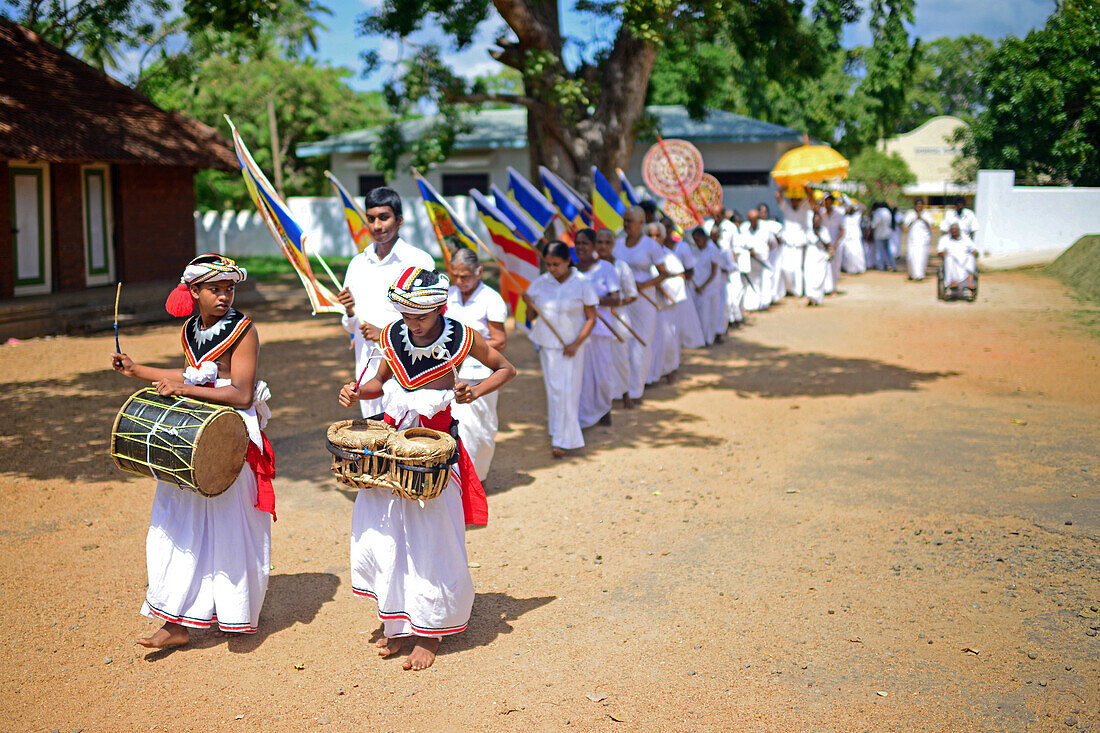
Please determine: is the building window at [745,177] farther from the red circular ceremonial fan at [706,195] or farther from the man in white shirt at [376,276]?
the man in white shirt at [376,276]

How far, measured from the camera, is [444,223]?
8.24 meters

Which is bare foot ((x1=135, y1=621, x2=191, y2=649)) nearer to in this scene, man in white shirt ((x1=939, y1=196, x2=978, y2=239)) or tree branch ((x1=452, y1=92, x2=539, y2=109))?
tree branch ((x1=452, y1=92, x2=539, y2=109))

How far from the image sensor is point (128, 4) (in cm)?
2009

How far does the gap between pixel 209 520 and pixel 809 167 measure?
1362 centimetres

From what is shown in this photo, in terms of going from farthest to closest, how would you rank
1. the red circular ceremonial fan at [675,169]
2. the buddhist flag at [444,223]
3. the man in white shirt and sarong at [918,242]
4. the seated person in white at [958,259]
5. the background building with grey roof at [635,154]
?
the background building with grey roof at [635,154]
the man in white shirt and sarong at [918,242]
the seated person in white at [958,259]
the red circular ceremonial fan at [675,169]
the buddhist flag at [444,223]

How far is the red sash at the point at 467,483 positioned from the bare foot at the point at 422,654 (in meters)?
0.57

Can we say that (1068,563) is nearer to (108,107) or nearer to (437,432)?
(437,432)

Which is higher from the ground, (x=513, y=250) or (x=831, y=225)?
(x=831, y=225)

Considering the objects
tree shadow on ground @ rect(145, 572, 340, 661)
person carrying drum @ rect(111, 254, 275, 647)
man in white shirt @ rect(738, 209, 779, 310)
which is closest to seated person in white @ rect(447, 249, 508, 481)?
tree shadow on ground @ rect(145, 572, 340, 661)

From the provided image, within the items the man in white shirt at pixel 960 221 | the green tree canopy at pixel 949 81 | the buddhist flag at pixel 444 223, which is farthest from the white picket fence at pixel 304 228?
the green tree canopy at pixel 949 81

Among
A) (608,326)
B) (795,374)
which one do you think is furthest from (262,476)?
(795,374)

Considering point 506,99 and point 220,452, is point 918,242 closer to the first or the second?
point 506,99

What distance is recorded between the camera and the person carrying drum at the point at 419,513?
430 cm

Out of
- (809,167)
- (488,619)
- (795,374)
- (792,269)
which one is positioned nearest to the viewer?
(488,619)
